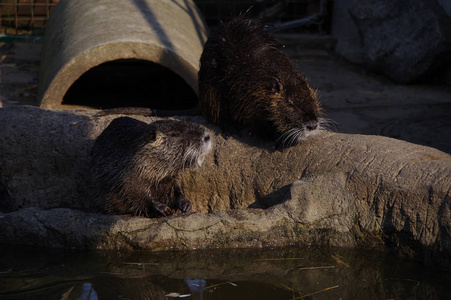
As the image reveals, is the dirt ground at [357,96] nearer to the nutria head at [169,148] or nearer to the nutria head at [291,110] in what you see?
the nutria head at [291,110]

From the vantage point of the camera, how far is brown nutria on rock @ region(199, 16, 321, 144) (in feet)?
14.8

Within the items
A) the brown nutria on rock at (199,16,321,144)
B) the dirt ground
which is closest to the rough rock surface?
the brown nutria on rock at (199,16,321,144)

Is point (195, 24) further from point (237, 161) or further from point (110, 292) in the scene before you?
point (110, 292)

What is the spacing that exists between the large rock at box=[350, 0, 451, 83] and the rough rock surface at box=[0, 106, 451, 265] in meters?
3.80

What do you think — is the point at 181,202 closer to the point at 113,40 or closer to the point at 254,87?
the point at 254,87

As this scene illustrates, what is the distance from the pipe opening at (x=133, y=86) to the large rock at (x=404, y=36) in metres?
2.62

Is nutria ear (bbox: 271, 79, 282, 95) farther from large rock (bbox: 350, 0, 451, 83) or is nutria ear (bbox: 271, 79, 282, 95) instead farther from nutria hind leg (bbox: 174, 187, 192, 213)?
large rock (bbox: 350, 0, 451, 83)

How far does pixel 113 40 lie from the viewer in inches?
231

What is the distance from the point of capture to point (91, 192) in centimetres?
468

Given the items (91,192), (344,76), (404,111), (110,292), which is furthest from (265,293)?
(344,76)

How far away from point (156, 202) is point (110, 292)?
102 centimetres

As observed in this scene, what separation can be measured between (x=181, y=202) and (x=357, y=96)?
12.1 ft

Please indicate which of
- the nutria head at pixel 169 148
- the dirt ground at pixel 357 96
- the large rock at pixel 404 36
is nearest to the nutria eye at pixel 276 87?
the nutria head at pixel 169 148

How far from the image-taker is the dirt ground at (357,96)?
625 cm
